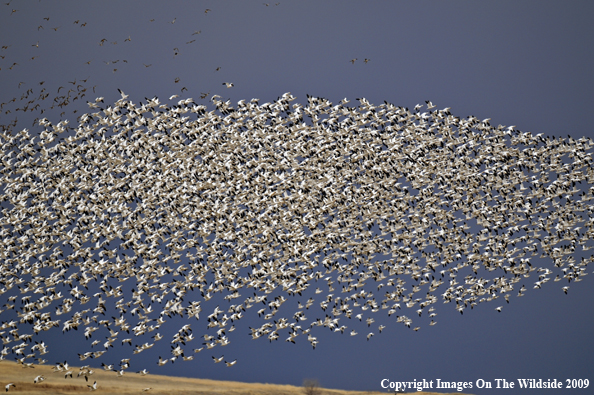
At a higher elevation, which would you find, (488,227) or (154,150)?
(154,150)

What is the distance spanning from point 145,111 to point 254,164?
6946 mm

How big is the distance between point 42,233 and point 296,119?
1565 centimetres

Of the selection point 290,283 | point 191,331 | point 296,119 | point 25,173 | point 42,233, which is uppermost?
point 296,119

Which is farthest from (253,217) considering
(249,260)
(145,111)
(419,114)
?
(419,114)

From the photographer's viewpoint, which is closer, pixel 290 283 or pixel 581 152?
pixel 290 283

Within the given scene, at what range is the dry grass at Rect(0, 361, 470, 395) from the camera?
39.8 meters

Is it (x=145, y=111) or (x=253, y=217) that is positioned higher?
(x=145, y=111)

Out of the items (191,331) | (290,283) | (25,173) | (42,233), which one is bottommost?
(191,331)

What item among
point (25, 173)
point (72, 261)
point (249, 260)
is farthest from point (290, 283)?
point (25, 173)

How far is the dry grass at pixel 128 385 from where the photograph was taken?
131 ft

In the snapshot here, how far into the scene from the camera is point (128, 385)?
4256 cm

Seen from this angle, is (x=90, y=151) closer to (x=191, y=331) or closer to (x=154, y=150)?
(x=154, y=150)

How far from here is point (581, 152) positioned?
137 ft

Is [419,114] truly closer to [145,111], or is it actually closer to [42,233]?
[145,111]
